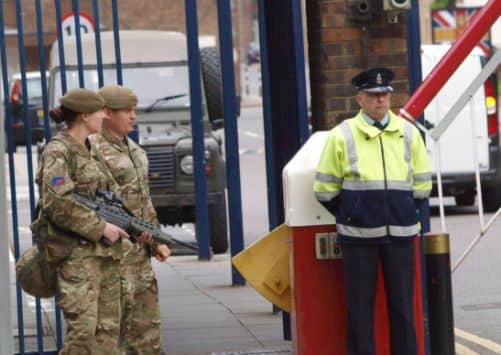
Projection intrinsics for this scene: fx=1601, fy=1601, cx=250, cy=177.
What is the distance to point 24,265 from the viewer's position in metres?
7.86

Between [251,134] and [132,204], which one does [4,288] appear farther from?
[251,134]

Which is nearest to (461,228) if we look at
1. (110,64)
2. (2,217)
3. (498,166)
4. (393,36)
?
(498,166)

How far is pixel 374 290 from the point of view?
790 centimetres

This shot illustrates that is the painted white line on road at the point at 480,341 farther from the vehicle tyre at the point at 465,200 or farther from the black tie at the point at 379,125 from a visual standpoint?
the vehicle tyre at the point at 465,200

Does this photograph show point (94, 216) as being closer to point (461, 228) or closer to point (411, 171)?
point (411, 171)

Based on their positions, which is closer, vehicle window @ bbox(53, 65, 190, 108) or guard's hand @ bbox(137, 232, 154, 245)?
guard's hand @ bbox(137, 232, 154, 245)

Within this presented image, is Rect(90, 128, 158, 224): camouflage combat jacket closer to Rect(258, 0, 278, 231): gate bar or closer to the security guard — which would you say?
the security guard

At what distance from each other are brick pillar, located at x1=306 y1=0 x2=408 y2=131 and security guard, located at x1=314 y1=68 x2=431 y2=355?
1.32 meters

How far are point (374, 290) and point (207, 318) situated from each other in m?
3.54

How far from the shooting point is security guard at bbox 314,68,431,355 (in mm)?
7770

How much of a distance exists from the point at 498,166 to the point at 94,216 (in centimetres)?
1291

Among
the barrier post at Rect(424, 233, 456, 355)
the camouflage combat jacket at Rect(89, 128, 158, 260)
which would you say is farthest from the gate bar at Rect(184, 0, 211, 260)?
the barrier post at Rect(424, 233, 456, 355)

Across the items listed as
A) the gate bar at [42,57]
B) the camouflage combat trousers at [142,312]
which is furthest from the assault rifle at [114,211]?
the gate bar at [42,57]

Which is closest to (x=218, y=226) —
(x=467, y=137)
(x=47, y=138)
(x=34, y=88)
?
(x=467, y=137)
